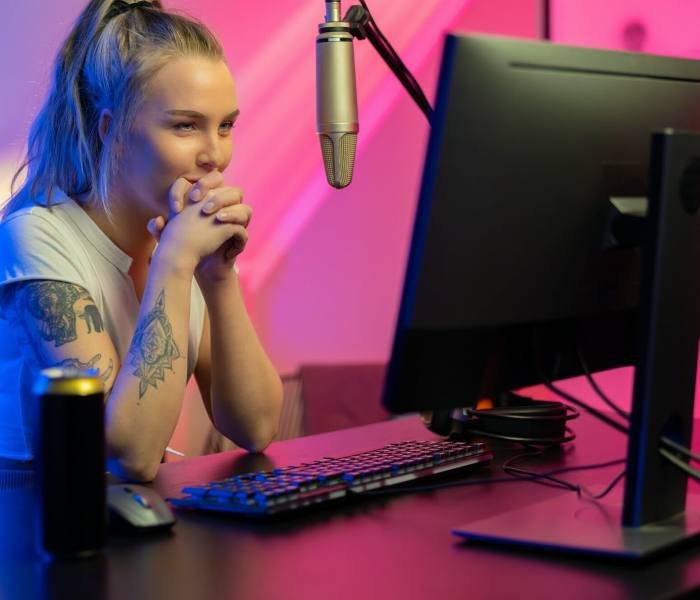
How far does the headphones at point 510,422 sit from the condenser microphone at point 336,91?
0.39 m

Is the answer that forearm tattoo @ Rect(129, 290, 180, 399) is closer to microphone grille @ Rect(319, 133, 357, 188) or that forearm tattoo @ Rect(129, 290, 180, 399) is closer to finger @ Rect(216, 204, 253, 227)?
finger @ Rect(216, 204, 253, 227)

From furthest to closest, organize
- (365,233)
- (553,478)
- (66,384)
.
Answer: (365,233) < (553,478) < (66,384)

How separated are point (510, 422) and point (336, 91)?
52 cm

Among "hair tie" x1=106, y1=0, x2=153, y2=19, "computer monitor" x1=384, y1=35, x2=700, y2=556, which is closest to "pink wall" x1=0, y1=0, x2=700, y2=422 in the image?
"hair tie" x1=106, y1=0, x2=153, y2=19

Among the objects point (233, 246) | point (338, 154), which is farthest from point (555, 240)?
point (233, 246)

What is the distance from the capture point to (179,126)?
66.6 inches

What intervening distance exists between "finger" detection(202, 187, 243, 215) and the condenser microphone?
189 mm

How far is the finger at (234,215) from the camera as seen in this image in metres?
1.65

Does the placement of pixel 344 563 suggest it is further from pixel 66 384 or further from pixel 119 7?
pixel 119 7

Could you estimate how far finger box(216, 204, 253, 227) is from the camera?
1.65 m

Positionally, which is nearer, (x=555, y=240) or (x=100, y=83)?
(x=555, y=240)

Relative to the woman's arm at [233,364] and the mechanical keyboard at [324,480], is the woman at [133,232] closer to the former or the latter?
the woman's arm at [233,364]

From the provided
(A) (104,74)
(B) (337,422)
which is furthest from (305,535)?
(B) (337,422)

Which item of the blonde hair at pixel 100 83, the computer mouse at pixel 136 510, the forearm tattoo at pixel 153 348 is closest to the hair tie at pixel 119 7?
the blonde hair at pixel 100 83
